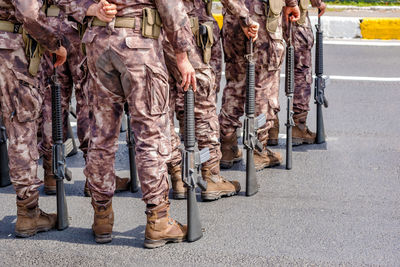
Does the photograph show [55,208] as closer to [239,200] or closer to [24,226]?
[24,226]

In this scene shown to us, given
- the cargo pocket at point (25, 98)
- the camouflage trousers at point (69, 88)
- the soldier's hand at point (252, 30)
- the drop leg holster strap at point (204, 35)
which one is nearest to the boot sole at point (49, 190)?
the camouflage trousers at point (69, 88)

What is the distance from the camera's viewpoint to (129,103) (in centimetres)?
480

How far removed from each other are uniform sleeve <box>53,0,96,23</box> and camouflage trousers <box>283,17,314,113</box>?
2.70m

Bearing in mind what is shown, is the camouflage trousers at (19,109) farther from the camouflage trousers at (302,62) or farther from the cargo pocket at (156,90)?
the camouflage trousers at (302,62)

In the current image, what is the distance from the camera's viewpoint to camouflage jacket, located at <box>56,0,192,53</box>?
4648 mm

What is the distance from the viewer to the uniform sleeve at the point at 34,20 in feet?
16.1

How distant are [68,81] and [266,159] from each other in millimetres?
1687

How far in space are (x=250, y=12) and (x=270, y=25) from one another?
18cm

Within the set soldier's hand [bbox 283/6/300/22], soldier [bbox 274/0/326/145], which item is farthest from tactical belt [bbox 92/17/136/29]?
soldier [bbox 274/0/326/145]

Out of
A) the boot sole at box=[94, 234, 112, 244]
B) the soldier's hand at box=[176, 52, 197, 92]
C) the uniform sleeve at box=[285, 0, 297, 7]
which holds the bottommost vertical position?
the boot sole at box=[94, 234, 112, 244]

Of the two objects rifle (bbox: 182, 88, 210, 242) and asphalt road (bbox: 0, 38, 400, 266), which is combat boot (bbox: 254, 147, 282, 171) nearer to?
asphalt road (bbox: 0, 38, 400, 266)

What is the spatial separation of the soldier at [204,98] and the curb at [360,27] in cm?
558

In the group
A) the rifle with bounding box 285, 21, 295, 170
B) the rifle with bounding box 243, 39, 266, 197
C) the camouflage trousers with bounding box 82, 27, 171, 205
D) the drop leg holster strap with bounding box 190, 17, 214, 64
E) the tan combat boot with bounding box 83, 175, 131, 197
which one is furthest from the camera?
the rifle with bounding box 285, 21, 295, 170

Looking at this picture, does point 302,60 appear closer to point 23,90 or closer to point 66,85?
point 66,85
